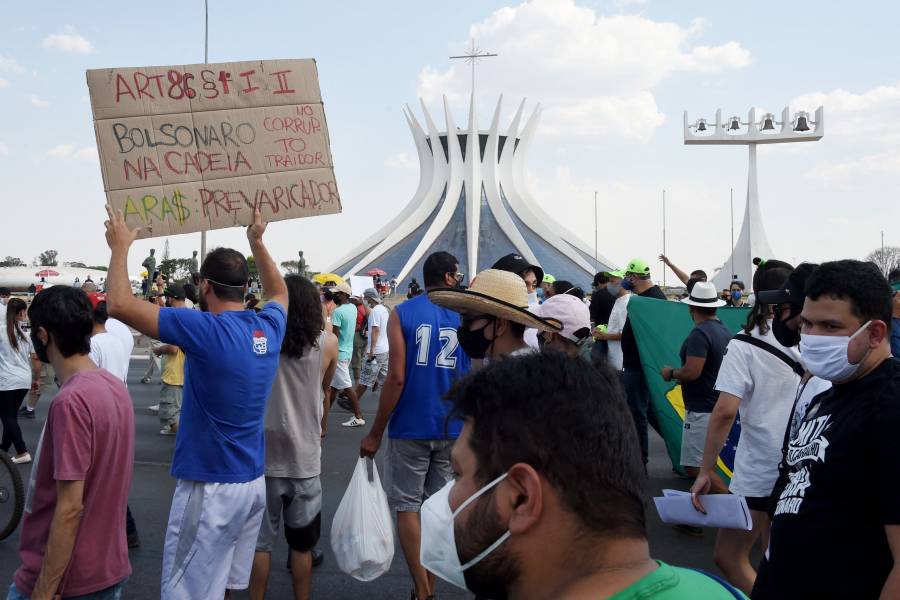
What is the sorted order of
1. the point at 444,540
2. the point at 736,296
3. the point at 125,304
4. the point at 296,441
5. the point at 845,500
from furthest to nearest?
the point at 736,296, the point at 296,441, the point at 125,304, the point at 845,500, the point at 444,540

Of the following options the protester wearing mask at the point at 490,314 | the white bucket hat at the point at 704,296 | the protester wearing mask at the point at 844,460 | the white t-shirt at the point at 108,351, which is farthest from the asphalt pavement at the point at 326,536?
the white bucket hat at the point at 704,296

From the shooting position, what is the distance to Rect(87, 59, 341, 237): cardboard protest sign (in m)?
3.30

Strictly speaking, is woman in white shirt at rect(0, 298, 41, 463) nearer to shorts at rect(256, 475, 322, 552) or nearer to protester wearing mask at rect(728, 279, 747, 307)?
shorts at rect(256, 475, 322, 552)

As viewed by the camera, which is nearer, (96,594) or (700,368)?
(96,594)

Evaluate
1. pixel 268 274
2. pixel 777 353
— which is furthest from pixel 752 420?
pixel 268 274

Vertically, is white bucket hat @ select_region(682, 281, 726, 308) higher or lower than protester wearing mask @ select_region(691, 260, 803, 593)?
higher

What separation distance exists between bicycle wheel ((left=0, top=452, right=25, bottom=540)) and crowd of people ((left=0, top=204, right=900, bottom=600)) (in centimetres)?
76

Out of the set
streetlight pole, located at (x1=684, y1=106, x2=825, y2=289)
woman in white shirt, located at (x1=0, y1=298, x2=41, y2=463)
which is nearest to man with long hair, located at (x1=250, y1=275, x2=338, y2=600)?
woman in white shirt, located at (x1=0, y1=298, x2=41, y2=463)

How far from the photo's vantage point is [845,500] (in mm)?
2074

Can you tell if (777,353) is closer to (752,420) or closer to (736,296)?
(752,420)

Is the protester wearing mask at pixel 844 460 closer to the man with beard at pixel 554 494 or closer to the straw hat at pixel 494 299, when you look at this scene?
the man with beard at pixel 554 494

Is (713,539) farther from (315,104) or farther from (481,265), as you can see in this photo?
(481,265)

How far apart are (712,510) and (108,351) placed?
3.86 m

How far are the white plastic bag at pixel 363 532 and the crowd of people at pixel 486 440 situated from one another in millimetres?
190
